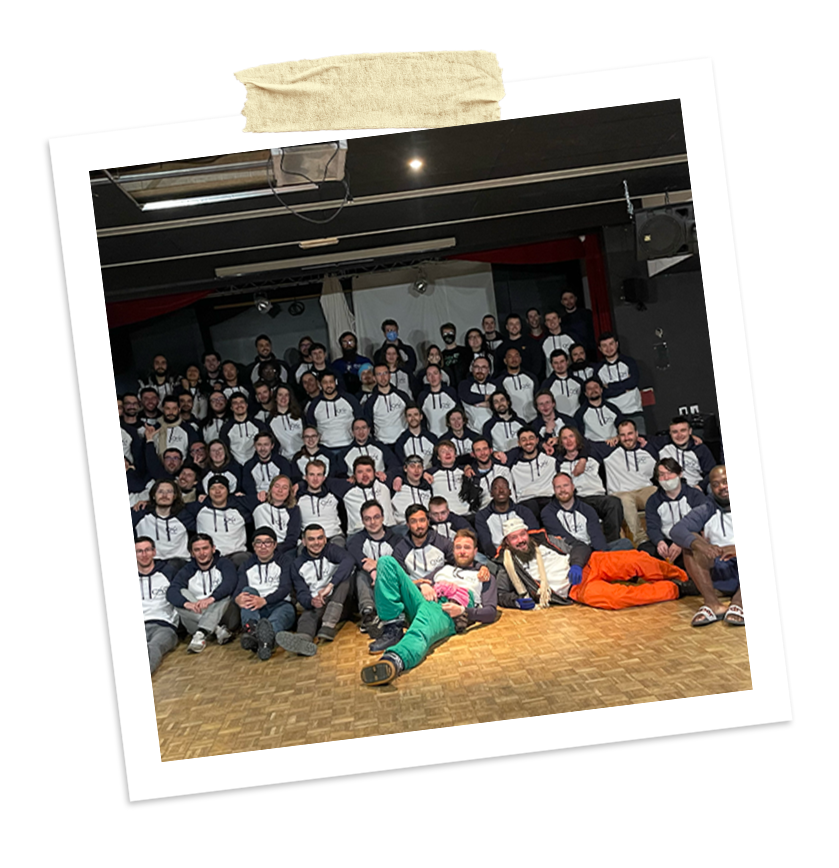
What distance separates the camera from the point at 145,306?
22.9 feet

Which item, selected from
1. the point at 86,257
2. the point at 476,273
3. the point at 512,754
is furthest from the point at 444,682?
the point at 476,273

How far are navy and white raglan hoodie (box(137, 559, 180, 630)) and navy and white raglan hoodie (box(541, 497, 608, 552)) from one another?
2.33m

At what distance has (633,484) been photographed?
537cm

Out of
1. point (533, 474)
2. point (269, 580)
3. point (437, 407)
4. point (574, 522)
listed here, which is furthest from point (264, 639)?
point (437, 407)

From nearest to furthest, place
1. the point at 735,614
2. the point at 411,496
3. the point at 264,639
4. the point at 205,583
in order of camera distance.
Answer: the point at 735,614 → the point at 264,639 → the point at 205,583 → the point at 411,496

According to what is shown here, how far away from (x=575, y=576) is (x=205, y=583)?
216cm

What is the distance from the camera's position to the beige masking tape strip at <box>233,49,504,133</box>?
1940 mm

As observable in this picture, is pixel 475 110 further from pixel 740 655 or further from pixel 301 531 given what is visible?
pixel 301 531

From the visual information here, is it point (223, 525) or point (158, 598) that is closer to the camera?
point (158, 598)

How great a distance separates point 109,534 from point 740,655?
8.44 feet

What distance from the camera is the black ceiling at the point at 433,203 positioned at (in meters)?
4.43

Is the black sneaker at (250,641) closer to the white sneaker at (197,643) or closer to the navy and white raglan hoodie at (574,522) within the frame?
the white sneaker at (197,643)

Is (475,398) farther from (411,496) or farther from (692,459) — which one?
(692,459)

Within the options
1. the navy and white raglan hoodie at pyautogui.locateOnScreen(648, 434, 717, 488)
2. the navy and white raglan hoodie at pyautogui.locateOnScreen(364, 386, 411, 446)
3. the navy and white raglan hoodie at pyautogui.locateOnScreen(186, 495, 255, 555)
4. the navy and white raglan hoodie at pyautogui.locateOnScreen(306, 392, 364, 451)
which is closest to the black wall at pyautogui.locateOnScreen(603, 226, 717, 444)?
the navy and white raglan hoodie at pyautogui.locateOnScreen(648, 434, 717, 488)
